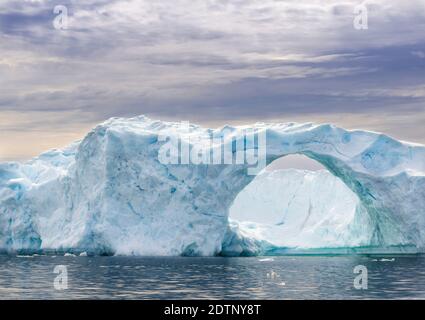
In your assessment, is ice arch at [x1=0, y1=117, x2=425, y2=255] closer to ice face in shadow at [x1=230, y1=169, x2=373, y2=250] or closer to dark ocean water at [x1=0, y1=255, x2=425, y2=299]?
ice face in shadow at [x1=230, y1=169, x2=373, y2=250]

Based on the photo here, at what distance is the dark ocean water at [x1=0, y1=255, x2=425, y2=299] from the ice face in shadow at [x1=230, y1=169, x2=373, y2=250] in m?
14.5

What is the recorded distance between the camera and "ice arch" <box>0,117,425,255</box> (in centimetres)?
3600

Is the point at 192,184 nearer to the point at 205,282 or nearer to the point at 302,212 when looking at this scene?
the point at 205,282

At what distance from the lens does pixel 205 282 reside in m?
21.7

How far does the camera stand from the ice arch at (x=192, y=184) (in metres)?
36.0

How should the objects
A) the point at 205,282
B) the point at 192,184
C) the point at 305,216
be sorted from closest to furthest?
the point at 205,282
the point at 192,184
the point at 305,216

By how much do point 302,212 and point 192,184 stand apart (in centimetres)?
1976

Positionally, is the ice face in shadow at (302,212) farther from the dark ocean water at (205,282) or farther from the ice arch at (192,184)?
the dark ocean water at (205,282)

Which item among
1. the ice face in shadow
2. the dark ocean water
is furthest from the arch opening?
the dark ocean water

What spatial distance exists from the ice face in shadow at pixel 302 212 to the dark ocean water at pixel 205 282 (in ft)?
47.6

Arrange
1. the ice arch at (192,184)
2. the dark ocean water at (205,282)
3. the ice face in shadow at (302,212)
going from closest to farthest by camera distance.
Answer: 1. the dark ocean water at (205,282)
2. the ice arch at (192,184)
3. the ice face in shadow at (302,212)

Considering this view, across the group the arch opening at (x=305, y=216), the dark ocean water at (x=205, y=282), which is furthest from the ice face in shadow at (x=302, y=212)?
the dark ocean water at (x=205, y=282)

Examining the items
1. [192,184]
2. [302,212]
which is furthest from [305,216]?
[192,184]

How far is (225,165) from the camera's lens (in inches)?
1421
